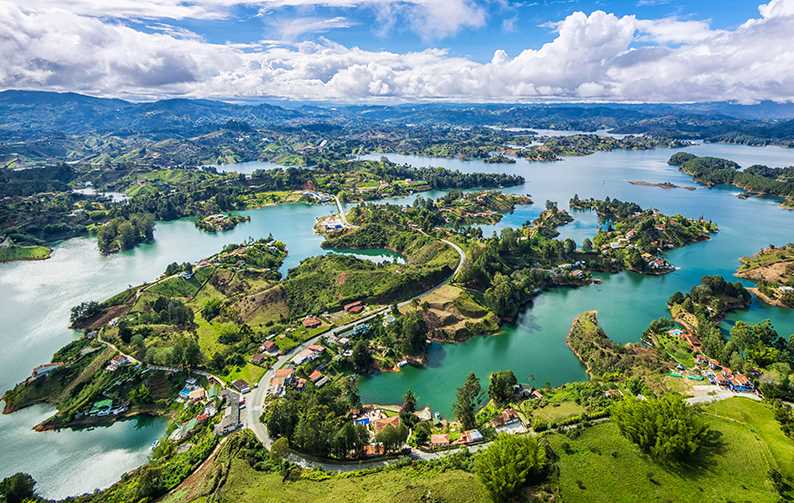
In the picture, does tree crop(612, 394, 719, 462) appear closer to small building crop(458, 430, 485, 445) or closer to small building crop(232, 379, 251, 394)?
small building crop(458, 430, 485, 445)

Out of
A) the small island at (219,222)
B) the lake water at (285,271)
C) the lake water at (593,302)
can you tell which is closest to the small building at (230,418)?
the lake water at (285,271)

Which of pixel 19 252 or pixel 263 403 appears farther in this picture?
pixel 19 252

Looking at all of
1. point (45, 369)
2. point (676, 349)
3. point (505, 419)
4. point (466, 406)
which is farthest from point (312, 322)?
point (676, 349)

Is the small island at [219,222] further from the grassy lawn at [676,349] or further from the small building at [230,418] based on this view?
the grassy lawn at [676,349]

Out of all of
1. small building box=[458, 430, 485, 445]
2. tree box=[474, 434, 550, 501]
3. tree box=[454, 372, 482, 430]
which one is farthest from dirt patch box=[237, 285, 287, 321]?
tree box=[474, 434, 550, 501]

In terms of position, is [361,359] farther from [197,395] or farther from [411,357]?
[197,395]
